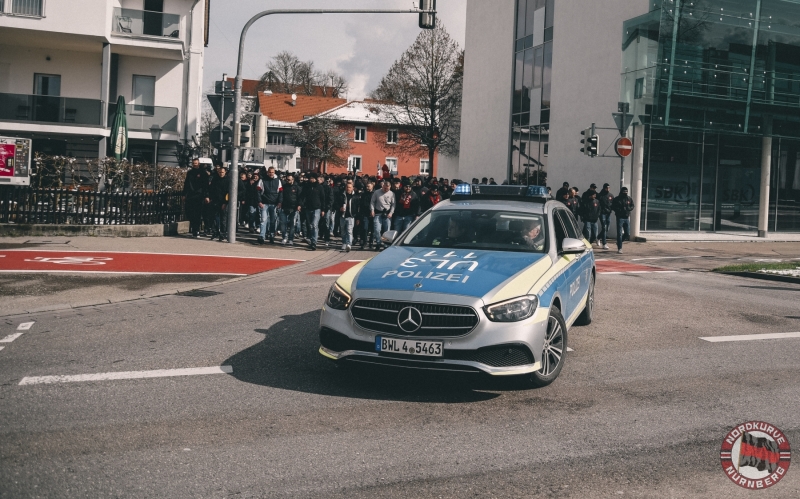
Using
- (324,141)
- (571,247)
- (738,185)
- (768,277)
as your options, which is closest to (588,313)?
(571,247)

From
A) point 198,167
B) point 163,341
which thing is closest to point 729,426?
point 163,341

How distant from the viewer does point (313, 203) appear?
19031 mm

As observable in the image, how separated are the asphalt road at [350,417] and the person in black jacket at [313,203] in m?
9.70

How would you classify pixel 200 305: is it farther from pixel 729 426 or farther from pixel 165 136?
pixel 165 136

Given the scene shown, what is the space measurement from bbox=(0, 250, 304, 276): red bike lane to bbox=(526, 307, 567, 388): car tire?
8.21m

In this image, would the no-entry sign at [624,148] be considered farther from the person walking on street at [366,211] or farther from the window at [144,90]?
the window at [144,90]

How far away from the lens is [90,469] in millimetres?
4469

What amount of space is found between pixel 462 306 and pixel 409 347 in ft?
1.64

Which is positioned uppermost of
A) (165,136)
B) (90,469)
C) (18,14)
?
(18,14)

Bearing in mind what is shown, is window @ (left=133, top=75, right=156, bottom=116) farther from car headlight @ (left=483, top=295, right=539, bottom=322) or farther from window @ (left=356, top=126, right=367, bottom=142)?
window @ (left=356, top=126, right=367, bottom=142)

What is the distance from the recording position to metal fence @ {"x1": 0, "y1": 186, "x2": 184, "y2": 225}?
1789 cm

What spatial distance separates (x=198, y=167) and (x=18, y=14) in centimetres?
1378

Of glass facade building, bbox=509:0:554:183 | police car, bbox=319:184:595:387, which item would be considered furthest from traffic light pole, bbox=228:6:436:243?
glass facade building, bbox=509:0:554:183

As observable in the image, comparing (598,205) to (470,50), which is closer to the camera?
(598,205)
